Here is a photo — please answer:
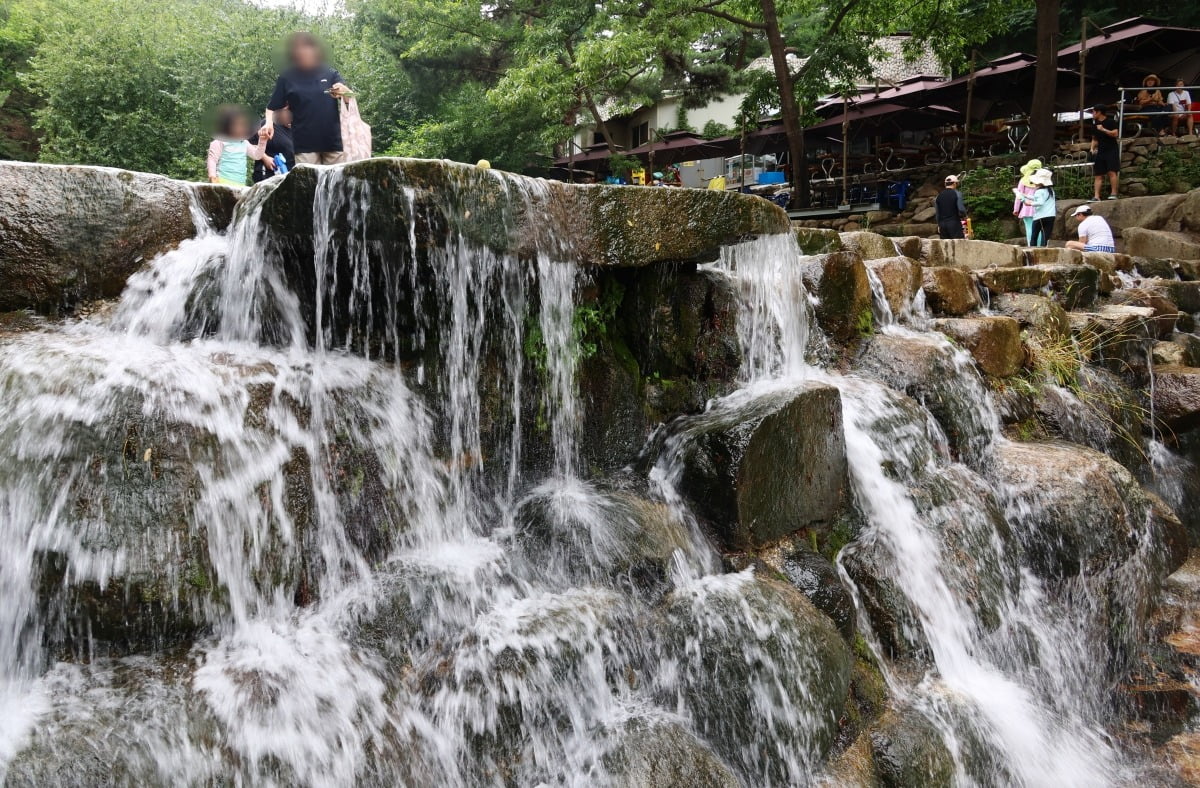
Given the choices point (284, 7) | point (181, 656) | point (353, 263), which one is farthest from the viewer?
point (284, 7)

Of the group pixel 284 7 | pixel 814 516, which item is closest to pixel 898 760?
pixel 814 516

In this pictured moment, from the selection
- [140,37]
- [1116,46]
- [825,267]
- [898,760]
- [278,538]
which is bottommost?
[898,760]

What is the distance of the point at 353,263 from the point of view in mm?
3590

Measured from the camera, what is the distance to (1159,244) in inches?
→ 469

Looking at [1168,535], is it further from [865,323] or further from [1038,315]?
[865,323]

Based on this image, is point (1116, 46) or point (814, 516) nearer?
point (814, 516)

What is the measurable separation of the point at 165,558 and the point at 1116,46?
19459 mm

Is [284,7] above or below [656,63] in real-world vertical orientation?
above

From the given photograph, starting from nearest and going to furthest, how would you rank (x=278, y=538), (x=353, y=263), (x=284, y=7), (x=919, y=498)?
(x=278, y=538), (x=353, y=263), (x=919, y=498), (x=284, y=7)

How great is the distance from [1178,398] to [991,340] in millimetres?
2206

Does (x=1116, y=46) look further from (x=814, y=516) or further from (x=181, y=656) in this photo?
(x=181, y=656)

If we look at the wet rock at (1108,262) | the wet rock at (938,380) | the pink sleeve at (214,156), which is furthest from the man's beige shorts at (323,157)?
the wet rock at (1108,262)

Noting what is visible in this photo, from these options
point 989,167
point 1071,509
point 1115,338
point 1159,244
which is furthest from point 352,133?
point 989,167

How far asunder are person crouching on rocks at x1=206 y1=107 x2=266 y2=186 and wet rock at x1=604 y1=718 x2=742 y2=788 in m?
6.02
